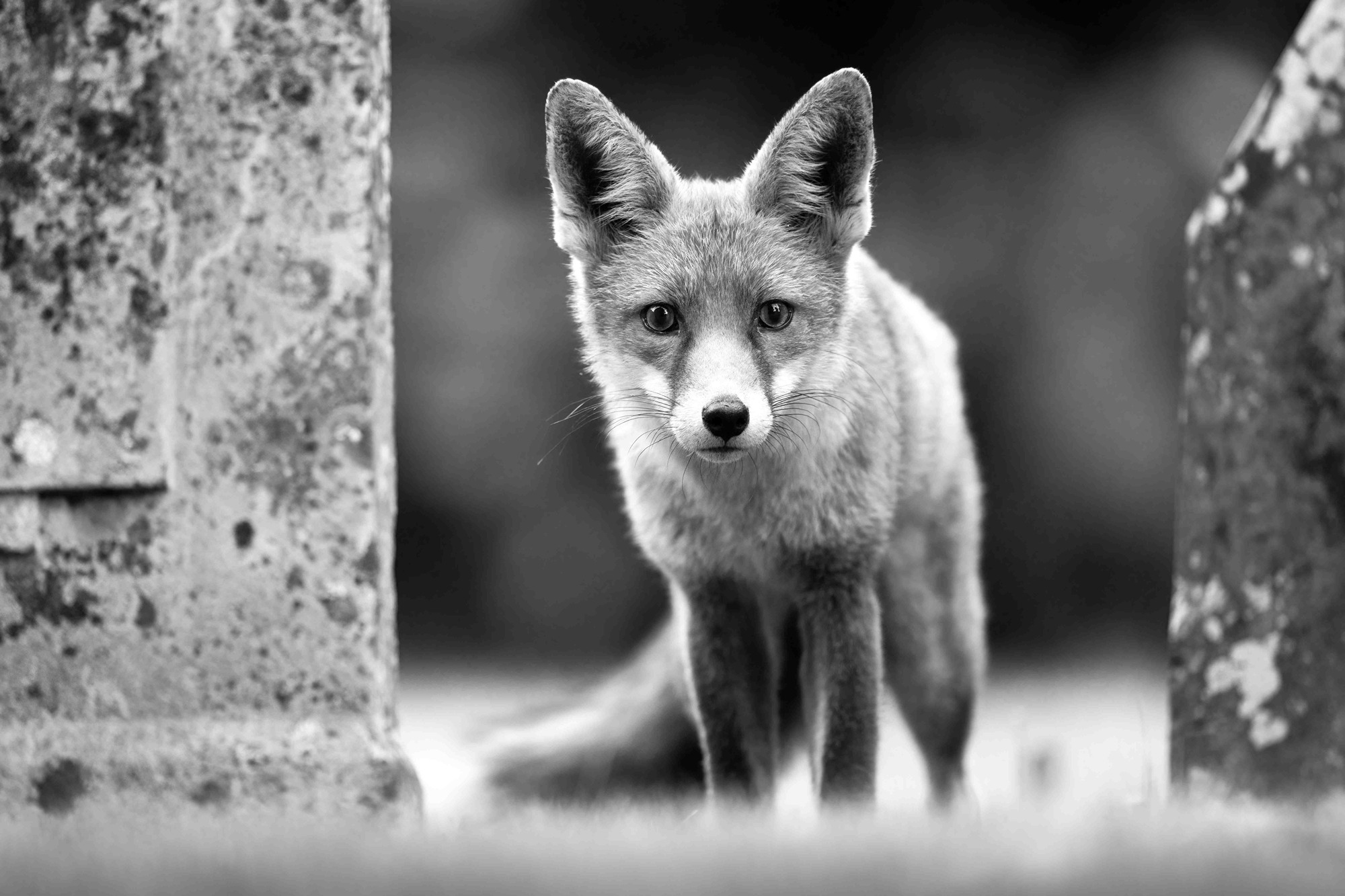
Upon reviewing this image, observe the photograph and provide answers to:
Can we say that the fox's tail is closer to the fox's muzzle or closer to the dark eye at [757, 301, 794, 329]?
the dark eye at [757, 301, 794, 329]

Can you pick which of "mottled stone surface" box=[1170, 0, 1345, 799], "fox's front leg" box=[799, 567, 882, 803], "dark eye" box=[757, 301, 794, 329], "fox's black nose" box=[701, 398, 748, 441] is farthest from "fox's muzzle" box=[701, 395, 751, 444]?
"mottled stone surface" box=[1170, 0, 1345, 799]

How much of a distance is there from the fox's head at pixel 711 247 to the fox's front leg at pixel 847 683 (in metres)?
0.46

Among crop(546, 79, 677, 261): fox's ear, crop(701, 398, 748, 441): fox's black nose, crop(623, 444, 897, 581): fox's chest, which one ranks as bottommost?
crop(623, 444, 897, 581): fox's chest

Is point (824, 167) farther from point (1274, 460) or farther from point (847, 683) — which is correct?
point (1274, 460)

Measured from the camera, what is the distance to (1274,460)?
272 cm

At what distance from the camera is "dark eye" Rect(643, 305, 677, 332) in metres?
3.54

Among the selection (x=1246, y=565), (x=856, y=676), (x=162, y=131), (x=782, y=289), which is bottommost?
(x=856, y=676)

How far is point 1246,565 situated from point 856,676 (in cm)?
113

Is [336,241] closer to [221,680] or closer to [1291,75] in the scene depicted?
[221,680]

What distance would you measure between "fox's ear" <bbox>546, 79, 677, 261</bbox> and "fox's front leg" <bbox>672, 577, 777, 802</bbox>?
89 cm

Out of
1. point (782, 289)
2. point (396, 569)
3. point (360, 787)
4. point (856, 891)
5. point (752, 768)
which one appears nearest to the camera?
point (856, 891)

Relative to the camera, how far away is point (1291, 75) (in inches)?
109

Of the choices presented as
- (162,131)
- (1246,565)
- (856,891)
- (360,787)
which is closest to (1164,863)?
(856,891)

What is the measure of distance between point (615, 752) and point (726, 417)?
205cm
